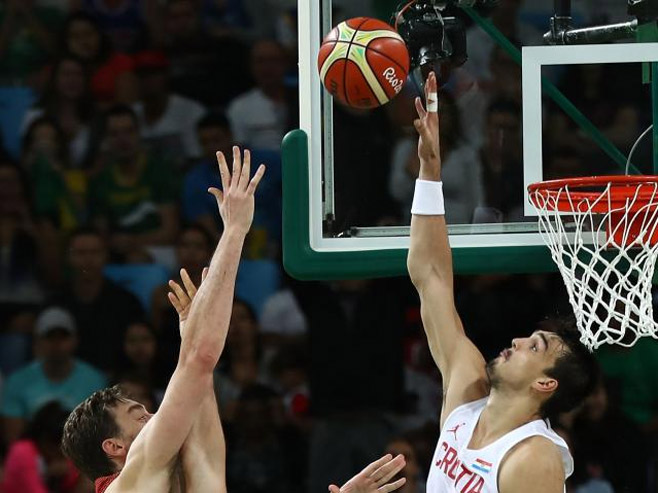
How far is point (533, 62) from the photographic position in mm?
4324

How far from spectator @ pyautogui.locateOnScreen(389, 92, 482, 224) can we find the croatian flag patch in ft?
3.14

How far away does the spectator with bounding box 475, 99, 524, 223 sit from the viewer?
14.0 ft

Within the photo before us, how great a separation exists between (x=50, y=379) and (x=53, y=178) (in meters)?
1.15

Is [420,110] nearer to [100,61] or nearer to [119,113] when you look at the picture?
[119,113]

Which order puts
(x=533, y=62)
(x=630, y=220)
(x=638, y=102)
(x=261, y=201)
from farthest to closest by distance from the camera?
(x=261, y=201), (x=638, y=102), (x=533, y=62), (x=630, y=220)

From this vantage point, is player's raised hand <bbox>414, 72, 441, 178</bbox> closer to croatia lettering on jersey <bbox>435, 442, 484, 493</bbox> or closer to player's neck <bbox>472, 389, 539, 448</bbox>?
player's neck <bbox>472, 389, 539, 448</bbox>

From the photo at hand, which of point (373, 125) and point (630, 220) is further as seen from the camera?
point (373, 125)

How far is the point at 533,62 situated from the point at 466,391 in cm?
125

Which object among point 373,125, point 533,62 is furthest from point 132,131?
point 533,62

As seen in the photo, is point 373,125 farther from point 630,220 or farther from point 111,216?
point 111,216

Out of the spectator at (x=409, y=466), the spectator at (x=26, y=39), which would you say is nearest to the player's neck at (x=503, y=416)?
the spectator at (x=409, y=466)

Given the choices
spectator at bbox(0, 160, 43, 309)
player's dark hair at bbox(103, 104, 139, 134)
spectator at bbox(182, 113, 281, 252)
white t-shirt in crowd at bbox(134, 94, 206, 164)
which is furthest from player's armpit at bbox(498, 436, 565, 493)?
player's dark hair at bbox(103, 104, 139, 134)

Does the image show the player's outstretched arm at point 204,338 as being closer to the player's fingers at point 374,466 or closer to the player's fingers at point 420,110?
the player's fingers at point 374,466

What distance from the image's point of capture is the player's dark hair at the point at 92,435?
140 inches
